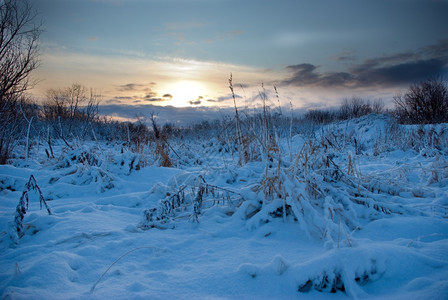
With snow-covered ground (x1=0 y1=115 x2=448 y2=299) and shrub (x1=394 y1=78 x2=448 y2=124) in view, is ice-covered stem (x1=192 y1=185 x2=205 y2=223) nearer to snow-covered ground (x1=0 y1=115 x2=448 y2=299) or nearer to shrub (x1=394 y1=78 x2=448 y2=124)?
snow-covered ground (x1=0 y1=115 x2=448 y2=299)

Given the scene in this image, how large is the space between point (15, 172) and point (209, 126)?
25541 mm

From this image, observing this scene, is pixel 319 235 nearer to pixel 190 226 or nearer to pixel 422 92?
pixel 190 226

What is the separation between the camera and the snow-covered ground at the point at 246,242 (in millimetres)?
1444

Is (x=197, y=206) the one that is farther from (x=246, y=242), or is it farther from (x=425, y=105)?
(x=425, y=105)

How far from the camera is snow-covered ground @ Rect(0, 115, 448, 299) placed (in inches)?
56.9

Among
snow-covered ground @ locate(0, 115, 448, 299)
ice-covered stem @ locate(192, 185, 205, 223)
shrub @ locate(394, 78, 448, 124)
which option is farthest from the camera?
shrub @ locate(394, 78, 448, 124)

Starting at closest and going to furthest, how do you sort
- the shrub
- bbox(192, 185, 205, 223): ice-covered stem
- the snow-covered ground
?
the snow-covered ground → bbox(192, 185, 205, 223): ice-covered stem → the shrub

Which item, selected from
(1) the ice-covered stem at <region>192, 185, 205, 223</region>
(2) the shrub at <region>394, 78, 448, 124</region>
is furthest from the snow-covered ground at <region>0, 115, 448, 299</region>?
(2) the shrub at <region>394, 78, 448, 124</region>

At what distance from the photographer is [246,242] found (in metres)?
2.08

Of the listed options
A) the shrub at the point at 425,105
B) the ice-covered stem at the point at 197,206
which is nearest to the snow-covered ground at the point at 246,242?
the ice-covered stem at the point at 197,206

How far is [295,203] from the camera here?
7.47ft

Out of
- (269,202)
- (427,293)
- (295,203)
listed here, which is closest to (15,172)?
(269,202)

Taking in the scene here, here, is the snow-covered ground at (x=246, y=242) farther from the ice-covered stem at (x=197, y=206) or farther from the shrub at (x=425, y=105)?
the shrub at (x=425, y=105)

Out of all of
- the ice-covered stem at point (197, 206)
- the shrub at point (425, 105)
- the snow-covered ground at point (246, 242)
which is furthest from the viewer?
the shrub at point (425, 105)
